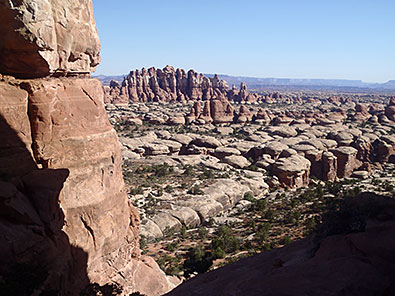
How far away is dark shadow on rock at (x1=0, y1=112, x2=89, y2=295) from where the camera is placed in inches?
310

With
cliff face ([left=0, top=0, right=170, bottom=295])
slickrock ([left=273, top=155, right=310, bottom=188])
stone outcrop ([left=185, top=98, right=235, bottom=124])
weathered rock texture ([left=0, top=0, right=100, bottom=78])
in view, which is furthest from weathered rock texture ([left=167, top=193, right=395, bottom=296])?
stone outcrop ([left=185, top=98, right=235, bottom=124])

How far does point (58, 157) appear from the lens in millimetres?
11086

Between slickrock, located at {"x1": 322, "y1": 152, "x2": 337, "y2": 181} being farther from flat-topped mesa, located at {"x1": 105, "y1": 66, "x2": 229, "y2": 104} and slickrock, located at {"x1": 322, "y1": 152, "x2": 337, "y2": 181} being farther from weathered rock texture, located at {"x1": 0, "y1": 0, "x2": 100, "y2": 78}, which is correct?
flat-topped mesa, located at {"x1": 105, "y1": 66, "x2": 229, "y2": 104}

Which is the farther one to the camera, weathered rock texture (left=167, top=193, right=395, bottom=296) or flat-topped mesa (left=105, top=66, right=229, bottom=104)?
flat-topped mesa (left=105, top=66, right=229, bottom=104)

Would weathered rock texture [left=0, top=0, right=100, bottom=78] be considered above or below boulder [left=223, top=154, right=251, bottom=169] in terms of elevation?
above

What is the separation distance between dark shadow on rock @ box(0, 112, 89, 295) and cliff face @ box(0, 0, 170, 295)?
28 millimetres

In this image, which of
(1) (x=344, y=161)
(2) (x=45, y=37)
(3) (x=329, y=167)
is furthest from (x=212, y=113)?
(2) (x=45, y=37)

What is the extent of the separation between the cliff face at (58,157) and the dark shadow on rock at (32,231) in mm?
28

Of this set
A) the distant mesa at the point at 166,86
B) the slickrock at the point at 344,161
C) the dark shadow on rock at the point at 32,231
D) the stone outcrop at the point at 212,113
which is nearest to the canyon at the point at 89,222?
the dark shadow on rock at the point at 32,231

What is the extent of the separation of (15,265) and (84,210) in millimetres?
3600

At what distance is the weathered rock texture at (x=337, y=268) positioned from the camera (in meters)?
6.81

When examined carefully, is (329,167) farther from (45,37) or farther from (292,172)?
(45,37)

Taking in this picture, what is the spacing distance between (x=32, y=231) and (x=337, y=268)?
801cm

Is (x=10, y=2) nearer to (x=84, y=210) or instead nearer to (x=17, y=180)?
(x=17, y=180)
